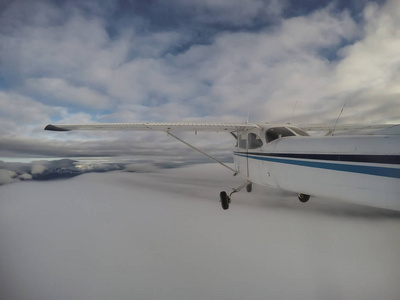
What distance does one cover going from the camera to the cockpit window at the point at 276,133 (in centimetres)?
486

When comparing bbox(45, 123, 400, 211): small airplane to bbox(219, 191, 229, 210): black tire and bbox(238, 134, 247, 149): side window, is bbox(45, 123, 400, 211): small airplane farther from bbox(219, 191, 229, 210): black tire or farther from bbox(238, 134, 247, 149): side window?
bbox(238, 134, 247, 149): side window

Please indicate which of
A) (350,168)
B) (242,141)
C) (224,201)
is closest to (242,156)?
(242,141)

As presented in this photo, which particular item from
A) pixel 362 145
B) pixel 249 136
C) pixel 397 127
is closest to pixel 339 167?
pixel 362 145

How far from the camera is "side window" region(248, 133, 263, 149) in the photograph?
5.32m

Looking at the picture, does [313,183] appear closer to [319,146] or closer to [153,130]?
[319,146]

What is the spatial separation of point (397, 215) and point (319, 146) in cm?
263

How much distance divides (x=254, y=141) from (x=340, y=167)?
2.66m

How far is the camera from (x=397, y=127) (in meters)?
2.68

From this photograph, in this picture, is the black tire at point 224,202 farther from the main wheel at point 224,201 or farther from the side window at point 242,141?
the side window at point 242,141

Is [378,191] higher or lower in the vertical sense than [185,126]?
lower

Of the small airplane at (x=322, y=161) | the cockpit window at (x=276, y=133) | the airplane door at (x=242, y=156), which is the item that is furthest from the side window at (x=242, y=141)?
the cockpit window at (x=276, y=133)

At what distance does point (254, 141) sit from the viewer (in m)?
5.57

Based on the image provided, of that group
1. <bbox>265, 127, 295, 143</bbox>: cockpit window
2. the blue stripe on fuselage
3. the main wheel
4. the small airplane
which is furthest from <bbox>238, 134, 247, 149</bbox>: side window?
the blue stripe on fuselage

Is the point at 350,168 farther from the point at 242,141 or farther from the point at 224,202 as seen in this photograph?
the point at 242,141
